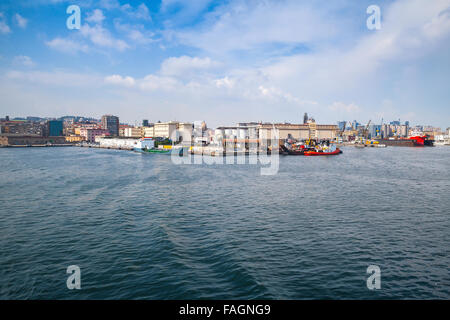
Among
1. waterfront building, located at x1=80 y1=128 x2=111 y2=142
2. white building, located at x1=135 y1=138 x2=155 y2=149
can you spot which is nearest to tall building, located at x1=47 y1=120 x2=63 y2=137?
waterfront building, located at x1=80 y1=128 x2=111 y2=142

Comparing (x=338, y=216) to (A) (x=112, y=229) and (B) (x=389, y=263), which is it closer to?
(B) (x=389, y=263)

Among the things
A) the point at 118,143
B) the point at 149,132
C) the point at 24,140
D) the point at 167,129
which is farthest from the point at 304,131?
the point at 24,140

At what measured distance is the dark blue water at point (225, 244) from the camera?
9234 mm

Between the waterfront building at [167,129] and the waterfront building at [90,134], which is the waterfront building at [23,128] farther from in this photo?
the waterfront building at [167,129]

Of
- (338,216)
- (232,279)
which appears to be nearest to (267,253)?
(232,279)

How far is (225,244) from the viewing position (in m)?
12.7

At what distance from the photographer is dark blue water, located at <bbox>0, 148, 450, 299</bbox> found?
9.23 metres

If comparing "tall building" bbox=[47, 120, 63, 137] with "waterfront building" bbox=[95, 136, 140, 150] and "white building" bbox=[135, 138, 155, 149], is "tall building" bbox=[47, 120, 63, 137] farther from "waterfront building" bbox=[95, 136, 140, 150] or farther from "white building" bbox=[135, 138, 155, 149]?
"white building" bbox=[135, 138, 155, 149]

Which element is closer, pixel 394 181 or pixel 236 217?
pixel 236 217

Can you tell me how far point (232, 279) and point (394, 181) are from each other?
27664 mm

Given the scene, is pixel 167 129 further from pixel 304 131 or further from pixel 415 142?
pixel 415 142

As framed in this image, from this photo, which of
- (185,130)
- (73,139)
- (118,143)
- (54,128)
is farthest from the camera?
(54,128)

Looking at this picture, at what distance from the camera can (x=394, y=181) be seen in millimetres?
30953

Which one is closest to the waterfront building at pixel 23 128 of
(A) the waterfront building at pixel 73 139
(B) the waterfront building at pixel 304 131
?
(A) the waterfront building at pixel 73 139
